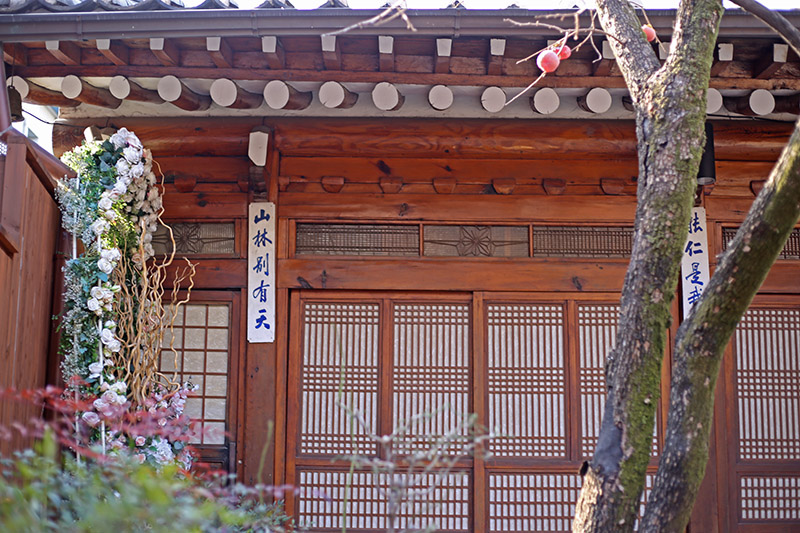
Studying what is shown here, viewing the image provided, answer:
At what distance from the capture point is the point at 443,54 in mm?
4793

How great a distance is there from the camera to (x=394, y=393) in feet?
18.4

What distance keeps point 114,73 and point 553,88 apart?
2.77 metres

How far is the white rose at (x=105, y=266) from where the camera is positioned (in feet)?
15.5

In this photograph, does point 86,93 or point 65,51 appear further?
point 86,93

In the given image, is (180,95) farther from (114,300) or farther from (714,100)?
(714,100)

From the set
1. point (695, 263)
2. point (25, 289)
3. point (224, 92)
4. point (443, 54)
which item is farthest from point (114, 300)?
point (695, 263)

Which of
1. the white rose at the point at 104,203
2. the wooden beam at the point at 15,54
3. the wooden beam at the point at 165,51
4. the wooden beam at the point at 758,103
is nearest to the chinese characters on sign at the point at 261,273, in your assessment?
the white rose at the point at 104,203

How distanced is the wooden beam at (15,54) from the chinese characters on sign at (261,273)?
171 centimetres

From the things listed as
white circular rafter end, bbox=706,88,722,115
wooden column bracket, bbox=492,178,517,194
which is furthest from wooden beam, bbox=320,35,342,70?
white circular rafter end, bbox=706,88,722,115

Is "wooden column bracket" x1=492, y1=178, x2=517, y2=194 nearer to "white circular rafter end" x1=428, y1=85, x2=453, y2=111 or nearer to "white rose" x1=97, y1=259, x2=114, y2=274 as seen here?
"white circular rafter end" x1=428, y1=85, x2=453, y2=111

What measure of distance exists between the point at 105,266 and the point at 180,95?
4.13 feet

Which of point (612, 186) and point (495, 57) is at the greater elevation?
point (495, 57)

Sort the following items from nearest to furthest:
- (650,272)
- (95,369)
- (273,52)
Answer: (650,272), (95,369), (273,52)

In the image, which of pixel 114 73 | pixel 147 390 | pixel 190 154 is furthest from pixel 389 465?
pixel 190 154
